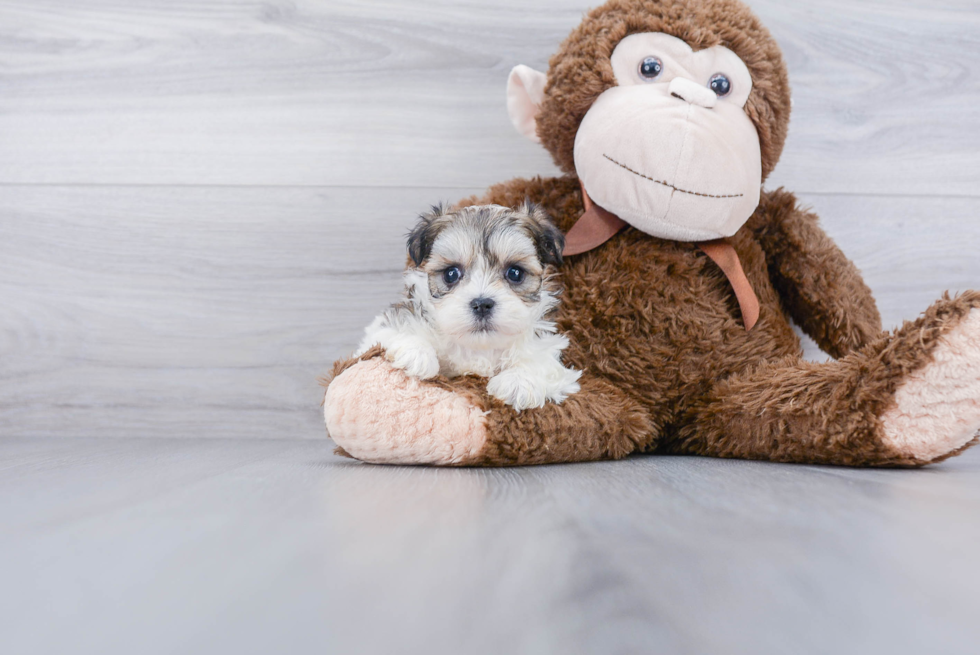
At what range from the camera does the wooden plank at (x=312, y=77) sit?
59.7 inches

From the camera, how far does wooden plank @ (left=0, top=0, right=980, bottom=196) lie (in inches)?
59.7

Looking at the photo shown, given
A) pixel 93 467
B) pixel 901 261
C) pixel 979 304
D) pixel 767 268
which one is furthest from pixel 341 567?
pixel 901 261

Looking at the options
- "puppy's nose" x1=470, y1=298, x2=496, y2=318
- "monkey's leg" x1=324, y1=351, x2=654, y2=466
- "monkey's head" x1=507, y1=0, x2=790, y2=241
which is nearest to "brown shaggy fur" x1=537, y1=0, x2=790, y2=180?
"monkey's head" x1=507, y1=0, x2=790, y2=241

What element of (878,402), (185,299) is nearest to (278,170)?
(185,299)

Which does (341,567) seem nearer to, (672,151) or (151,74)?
(672,151)

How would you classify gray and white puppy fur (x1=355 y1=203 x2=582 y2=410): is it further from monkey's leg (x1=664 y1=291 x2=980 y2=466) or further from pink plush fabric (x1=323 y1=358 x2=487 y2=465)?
monkey's leg (x1=664 y1=291 x2=980 y2=466)

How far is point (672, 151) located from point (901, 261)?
87 centimetres

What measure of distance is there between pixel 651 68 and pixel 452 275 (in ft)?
1.69

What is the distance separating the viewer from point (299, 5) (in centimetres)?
151

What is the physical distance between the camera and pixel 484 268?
1040mm

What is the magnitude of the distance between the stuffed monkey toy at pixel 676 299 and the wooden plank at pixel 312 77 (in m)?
0.31

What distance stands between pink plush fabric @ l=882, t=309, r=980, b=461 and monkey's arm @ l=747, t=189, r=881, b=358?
344 millimetres

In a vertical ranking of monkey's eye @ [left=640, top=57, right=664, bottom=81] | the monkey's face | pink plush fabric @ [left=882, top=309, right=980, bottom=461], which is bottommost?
pink plush fabric @ [left=882, top=309, right=980, bottom=461]

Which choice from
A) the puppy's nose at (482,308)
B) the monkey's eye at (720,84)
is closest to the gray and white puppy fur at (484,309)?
the puppy's nose at (482,308)
